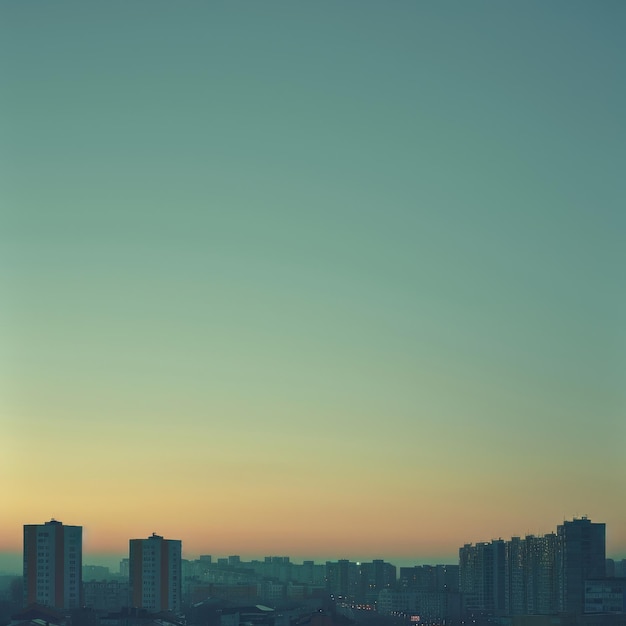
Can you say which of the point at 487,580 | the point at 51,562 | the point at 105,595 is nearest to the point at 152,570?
the point at 51,562

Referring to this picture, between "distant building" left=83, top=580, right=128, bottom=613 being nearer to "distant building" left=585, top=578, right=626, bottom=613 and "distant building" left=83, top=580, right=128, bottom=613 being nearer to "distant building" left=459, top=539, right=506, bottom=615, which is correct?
"distant building" left=459, top=539, right=506, bottom=615

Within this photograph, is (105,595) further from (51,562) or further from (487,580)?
(487,580)

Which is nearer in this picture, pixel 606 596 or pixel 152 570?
pixel 606 596

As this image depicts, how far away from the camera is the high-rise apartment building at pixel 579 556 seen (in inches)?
830

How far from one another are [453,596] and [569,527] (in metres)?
3.90

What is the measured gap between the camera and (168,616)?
17.4 meters

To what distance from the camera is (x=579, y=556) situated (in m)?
21.3

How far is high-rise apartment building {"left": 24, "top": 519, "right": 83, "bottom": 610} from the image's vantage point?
1781 cm

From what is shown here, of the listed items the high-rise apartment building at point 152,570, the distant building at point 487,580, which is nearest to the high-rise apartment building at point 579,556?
the distant building at point 487,580

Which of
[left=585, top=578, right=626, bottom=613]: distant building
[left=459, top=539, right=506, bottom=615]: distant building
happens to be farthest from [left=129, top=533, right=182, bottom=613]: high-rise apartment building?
[left=459, top=539, right=506, bottom=615]: distant building

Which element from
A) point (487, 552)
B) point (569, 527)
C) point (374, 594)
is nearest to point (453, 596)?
point (487, 552)

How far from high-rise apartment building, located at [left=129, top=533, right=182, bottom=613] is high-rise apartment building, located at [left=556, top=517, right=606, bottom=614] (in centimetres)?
643

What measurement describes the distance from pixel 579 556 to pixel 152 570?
7136 millimetres

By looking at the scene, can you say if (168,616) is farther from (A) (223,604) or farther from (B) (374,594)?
(B) (374,594)
